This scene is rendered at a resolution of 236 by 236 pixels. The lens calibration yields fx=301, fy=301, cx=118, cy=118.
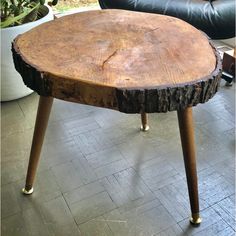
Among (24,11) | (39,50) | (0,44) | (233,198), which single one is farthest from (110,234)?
(24,11)

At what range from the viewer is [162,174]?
1.17 metres

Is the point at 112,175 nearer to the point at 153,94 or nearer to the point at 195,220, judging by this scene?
the point at 195,220

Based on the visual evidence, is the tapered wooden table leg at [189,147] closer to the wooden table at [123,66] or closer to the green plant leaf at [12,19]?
the wooden table at [123,66]

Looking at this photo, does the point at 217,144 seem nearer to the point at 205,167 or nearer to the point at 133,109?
the point at 205,167

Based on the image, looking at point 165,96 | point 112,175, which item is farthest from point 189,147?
point 112,175

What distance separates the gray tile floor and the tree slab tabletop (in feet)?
1.48

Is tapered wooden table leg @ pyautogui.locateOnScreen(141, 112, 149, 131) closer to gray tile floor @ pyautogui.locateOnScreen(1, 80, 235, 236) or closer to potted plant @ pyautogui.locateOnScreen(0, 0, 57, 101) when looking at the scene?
gray tile floor @ pyautogui.locateOnScreen(1, 80, 235, 236)

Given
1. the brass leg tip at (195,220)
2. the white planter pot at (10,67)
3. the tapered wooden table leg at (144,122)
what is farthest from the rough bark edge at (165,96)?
the white planter pot at (10,67)

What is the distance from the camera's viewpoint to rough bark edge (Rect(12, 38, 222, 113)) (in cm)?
68

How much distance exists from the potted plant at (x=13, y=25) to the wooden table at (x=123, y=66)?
0.46 metres

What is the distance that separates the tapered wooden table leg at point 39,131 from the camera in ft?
3.00

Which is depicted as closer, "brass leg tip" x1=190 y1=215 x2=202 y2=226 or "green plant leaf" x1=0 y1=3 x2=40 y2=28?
"brass leg tip" x1=190 y1=215 x2=202 y2=226

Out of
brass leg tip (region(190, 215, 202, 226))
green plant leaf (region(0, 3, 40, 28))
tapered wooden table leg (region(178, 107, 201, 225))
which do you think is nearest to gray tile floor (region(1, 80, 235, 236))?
brass leg tip (region(190, 215, 202, 226))

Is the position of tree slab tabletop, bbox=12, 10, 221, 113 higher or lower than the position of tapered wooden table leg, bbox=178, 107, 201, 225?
higher
